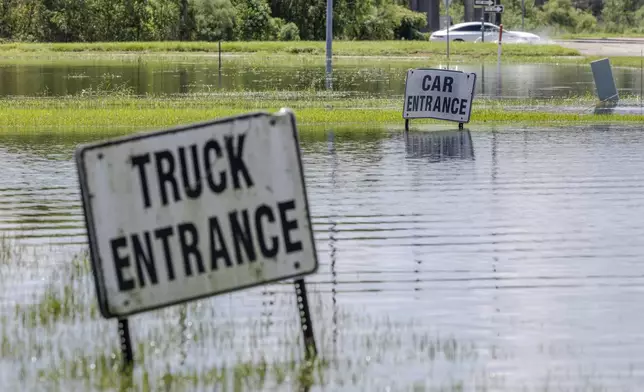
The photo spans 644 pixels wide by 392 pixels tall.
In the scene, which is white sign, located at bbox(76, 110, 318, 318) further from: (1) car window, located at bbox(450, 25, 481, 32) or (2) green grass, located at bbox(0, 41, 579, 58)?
(1) car window, located at bbox(450, 25, 481, 32)

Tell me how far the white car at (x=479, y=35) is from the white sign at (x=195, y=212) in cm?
7684

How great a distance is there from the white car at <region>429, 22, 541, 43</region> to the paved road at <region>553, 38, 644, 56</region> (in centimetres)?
229

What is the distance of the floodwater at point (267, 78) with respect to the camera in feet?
135

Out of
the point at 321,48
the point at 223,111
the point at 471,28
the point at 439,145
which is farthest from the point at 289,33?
the point at 439,145

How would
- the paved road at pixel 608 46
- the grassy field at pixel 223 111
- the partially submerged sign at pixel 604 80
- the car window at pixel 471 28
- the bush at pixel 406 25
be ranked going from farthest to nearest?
1. the bush at pixel 406 25
2. the car window at pixel 471 28
3. the paved road at pixel 608 46
4. the partially submerged sign at pixel 604 80
5. the grassy field at pixel 223 111

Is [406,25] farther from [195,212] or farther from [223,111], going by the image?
[195,212]

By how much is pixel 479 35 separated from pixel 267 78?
3914 centimetres

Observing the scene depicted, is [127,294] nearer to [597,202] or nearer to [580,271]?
[580,271]

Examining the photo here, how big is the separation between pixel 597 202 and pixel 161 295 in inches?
340

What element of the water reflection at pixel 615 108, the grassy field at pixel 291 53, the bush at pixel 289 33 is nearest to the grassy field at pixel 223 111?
the water reflection at pixel 615 108

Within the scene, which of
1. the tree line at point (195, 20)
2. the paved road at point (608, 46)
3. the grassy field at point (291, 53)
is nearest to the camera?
the grassy field at point (291, 53)

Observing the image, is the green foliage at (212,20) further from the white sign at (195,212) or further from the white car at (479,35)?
the white sign at (195,212)

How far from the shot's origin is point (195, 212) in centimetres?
817

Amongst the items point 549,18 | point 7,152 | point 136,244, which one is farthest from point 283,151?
point 549,18
